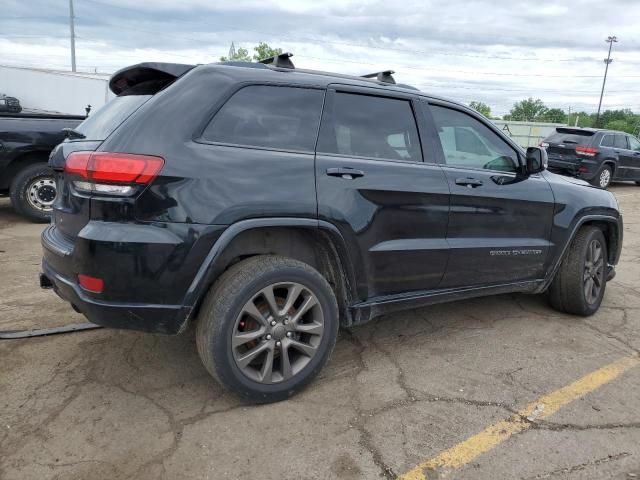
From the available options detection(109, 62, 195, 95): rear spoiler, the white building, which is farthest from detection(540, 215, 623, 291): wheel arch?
the white building

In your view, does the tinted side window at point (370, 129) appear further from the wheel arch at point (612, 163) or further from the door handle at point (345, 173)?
the wheel arch at point (612, 163)

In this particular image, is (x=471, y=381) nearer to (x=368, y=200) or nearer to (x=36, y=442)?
(x=368, y=200)

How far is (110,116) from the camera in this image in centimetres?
304

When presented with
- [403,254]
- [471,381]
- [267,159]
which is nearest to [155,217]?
[267,159]

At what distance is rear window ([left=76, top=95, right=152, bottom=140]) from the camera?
2.82m

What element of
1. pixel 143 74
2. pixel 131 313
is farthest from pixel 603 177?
pixel 131 313

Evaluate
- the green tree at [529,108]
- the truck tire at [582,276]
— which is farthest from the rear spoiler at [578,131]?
the green tree at [529,108]

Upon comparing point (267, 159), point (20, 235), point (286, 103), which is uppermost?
point (286, 103)

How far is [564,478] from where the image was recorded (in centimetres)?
246

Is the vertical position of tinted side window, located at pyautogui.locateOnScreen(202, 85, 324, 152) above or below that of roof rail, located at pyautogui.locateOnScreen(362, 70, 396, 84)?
below

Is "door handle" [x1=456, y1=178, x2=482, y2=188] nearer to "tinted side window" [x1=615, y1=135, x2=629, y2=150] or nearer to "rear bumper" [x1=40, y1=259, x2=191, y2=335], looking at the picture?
"rear bumper" [x1=40, y1=259, x2=191, y2=335]

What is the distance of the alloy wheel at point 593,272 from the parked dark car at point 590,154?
9.58 meters

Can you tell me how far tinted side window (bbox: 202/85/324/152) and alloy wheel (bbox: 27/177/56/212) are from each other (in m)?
5.14

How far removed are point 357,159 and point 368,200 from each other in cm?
25
